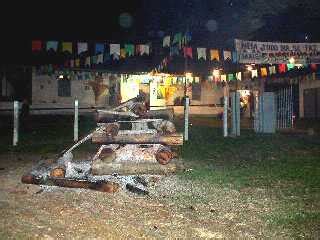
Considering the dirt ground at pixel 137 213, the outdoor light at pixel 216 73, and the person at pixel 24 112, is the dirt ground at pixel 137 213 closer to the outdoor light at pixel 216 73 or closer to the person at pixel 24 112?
the person at pixel 24 112

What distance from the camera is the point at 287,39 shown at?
23172mm

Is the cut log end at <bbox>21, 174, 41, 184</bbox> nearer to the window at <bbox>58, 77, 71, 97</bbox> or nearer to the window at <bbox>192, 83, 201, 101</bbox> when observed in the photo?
the window at <bbox>58, 77, 71, 97</bbox>

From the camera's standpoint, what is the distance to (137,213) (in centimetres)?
489

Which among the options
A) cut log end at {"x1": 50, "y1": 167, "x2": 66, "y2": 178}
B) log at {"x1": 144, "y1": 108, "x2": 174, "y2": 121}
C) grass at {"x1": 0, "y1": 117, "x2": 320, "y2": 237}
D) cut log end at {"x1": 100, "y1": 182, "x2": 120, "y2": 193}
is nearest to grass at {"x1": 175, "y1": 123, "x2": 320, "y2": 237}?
grass at {"x1": 0, "y1": 117, "x2": 320, "y2": 237}

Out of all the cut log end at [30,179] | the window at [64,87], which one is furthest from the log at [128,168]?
the window at [64,87]

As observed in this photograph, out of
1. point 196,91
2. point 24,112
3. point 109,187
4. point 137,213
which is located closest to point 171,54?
point 24,112

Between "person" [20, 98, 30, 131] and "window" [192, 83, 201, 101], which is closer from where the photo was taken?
"person" [20, 98, 30, 131]

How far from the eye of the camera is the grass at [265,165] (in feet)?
16.2

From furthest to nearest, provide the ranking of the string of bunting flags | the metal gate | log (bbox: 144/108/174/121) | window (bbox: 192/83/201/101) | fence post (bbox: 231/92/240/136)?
window (bbox: 192/83/201/101) < the string of bunting flags < the metal gate < fence post (bbox: 231/92/240/136) < log (bbox: 144/108/174/121)

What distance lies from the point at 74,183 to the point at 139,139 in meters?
1.67

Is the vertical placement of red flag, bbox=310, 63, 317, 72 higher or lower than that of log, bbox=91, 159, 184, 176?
higher

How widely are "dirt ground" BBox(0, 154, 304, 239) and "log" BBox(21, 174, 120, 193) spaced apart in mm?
83

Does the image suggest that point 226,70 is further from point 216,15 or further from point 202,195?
point 202,195

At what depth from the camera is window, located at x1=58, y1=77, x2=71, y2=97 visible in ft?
95.8
